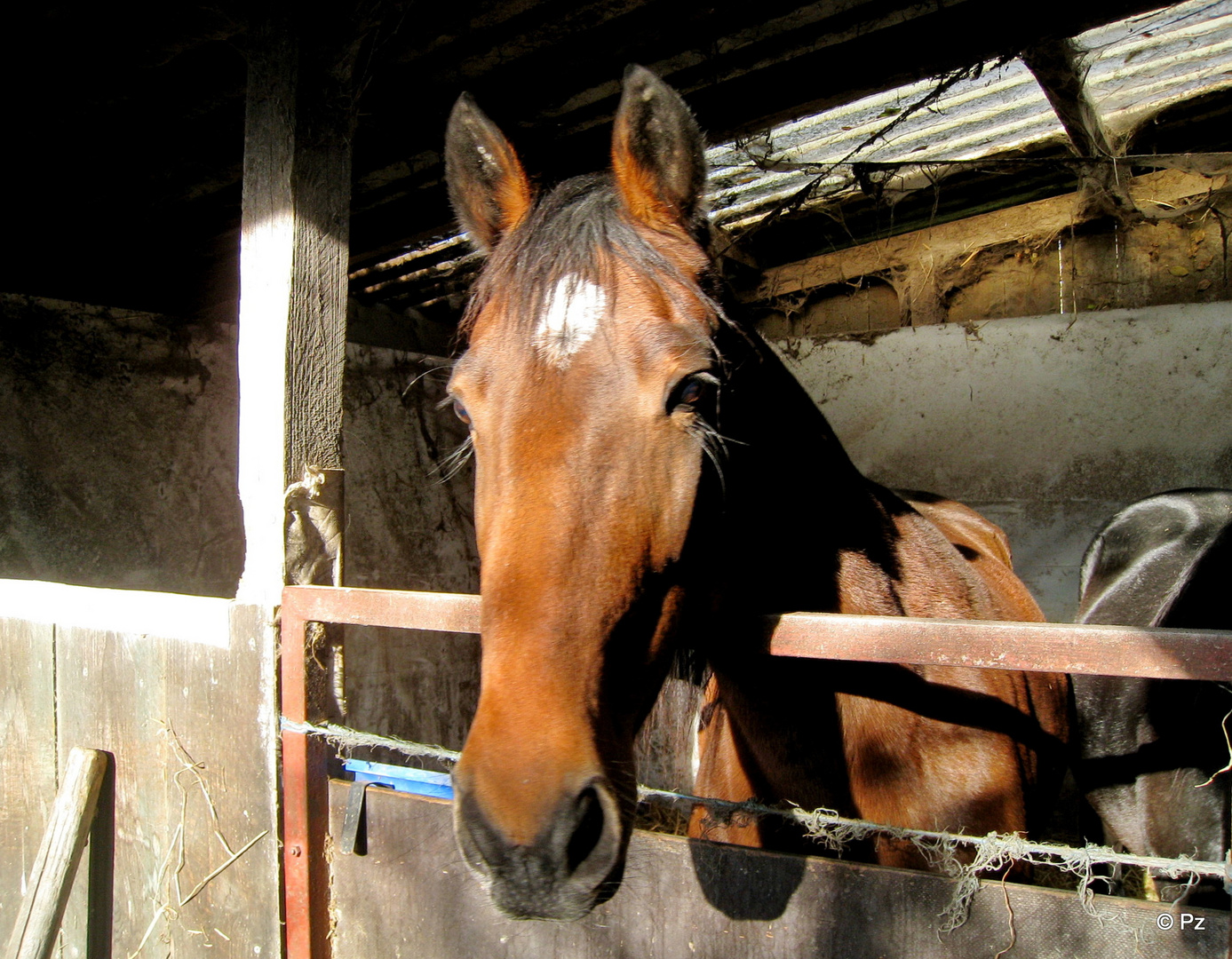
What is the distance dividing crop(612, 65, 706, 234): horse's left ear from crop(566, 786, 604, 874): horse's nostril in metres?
0.97

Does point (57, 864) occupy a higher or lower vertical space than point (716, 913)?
lower

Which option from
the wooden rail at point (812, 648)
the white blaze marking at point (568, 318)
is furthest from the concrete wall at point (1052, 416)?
the white blaze marking at point (568, 318)

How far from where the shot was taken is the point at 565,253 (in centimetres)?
129

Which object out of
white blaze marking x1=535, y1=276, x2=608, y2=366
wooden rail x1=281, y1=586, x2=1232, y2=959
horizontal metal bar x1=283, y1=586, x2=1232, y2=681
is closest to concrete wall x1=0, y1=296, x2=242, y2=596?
wooden rail x1=281, y1=586, x2=1232, y2=959

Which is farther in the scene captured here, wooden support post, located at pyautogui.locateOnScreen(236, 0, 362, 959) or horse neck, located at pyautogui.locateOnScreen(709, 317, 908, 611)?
wooden support post, located at pyautogui.locateOnScreen(236, 0, 362, 959)

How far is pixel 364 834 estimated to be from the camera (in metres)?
1.69

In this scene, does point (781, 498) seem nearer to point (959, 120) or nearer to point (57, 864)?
point (57, 864)

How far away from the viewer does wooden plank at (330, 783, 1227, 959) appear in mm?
1091

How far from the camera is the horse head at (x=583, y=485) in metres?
0.95

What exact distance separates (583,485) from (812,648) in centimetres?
44

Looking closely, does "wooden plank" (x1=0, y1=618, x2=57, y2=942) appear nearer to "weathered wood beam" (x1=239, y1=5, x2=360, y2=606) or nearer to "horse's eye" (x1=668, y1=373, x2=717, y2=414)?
"weathered wood beam" (x1=239, y1=5, x2=360, y2=606)

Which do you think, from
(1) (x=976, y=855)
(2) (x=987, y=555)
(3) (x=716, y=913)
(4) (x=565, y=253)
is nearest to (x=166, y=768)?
(3) (x=716, y=913)

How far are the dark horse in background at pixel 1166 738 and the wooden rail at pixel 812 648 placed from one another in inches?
42.1

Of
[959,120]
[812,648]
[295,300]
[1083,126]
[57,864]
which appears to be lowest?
[57,864]
